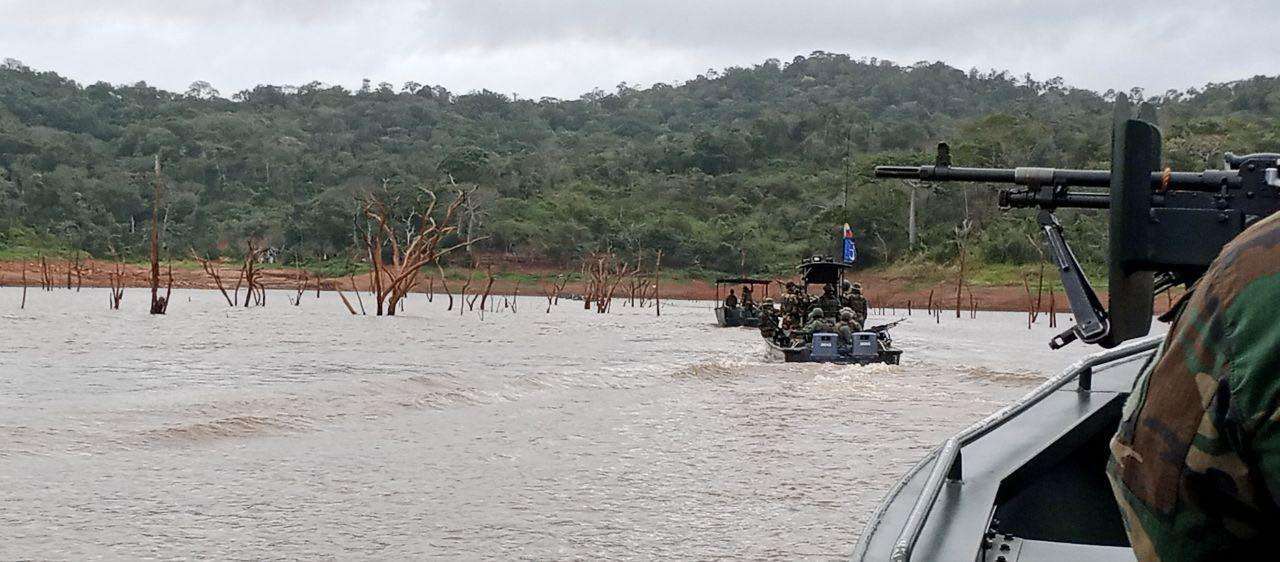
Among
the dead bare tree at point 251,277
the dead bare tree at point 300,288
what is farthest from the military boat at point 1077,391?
the dead bare tree at point 300,288

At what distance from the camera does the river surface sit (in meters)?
7.78

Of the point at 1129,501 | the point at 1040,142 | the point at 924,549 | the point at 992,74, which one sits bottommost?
the point at 924,549

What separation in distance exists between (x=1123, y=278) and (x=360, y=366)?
18.6 meters

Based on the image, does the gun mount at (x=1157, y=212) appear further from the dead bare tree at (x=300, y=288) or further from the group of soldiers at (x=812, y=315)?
the dead bare tree at (x=300, y=288)

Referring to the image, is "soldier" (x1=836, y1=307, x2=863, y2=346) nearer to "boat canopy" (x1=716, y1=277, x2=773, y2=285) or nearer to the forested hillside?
"boat canopy" (x1=716, y1=277, x2=773, y2=285)

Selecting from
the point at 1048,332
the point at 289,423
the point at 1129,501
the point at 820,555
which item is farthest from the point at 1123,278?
the point at 1048,332

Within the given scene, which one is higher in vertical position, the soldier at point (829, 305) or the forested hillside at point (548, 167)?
the forested hillside at point (548, 167)

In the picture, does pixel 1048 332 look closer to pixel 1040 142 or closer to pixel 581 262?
pixel 1040 142

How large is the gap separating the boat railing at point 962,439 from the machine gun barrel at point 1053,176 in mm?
497

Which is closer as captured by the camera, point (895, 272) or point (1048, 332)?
point (1048, 332)

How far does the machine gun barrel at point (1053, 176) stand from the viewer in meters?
2.41

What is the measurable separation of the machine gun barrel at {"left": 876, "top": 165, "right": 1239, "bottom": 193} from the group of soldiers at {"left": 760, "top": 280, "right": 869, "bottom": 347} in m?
16.1

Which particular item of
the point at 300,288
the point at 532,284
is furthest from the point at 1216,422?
the point at 532,284

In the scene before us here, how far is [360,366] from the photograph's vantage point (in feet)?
64.7
